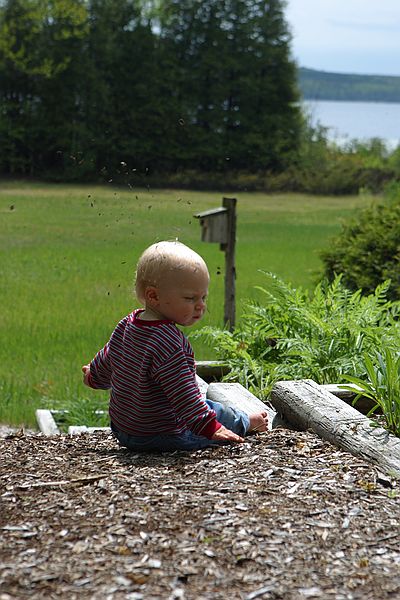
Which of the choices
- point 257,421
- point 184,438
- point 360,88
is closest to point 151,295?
point 184,438

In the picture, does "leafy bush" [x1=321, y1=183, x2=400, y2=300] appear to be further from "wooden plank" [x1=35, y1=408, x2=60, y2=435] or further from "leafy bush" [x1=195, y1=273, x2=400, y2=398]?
"wooden plank" [x1=35, y1=408, x2=60, y2=435]

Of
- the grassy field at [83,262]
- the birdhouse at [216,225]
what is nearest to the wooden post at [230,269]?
the birdhouse at [216,225]

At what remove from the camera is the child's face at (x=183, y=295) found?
4.31 meters

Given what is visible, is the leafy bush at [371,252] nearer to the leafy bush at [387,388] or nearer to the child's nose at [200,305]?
the leafy bush at [387,388]

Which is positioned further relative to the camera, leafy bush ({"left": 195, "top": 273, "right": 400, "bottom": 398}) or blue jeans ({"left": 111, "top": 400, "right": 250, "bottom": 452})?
leafy bush ({"left": 195, "top": 273, "right": 400, "bottom": 398})

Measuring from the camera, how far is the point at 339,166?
35.0 meters

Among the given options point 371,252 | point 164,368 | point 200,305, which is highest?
point 200,305

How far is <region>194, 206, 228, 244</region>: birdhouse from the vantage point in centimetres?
939

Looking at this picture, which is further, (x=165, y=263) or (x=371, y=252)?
(x=371, y=252)

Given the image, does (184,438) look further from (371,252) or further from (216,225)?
(371,252)

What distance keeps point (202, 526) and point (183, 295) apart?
1.34 m

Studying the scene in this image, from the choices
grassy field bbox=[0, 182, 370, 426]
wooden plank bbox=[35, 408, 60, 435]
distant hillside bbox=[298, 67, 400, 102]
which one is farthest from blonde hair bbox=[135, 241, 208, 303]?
distant hillside bbox=[298, 67, 400, 102]

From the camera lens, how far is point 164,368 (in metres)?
4.26

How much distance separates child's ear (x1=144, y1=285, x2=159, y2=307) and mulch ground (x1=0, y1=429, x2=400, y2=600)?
719 mm
